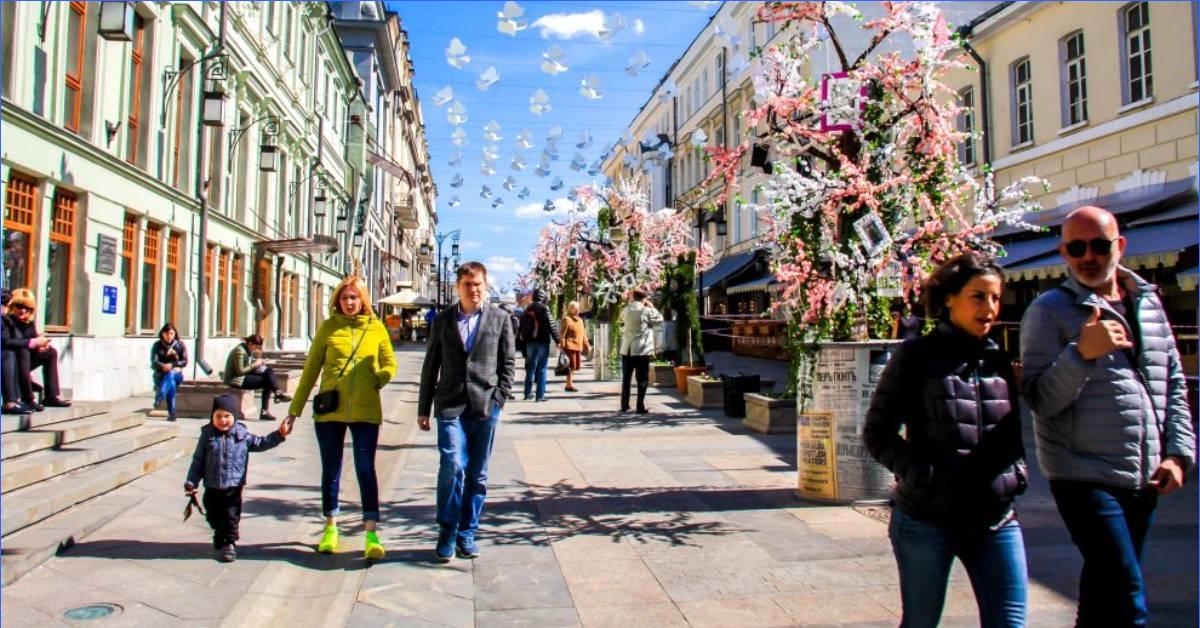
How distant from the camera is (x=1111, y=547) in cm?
285

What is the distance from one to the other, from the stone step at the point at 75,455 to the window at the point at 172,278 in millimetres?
8033

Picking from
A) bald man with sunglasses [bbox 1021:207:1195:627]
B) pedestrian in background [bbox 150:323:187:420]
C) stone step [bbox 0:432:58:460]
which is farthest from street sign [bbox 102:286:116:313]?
bald man with sunglasses [bbox 1021:207:1195:627]

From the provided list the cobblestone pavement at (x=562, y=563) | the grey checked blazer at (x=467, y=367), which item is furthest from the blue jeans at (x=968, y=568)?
the grey checked blazer at (x=467, y=367)

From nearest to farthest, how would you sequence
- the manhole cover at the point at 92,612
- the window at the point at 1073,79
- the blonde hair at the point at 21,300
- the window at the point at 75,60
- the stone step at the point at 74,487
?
1. the manhole cover at the point at 92,612
2. the stone step at the point at 74,487
3. the blonde hair at the point at 21,300
4. the window at the point at 75,60
5. the window at the point at 1073,79

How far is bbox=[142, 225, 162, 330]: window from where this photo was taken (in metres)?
15.5

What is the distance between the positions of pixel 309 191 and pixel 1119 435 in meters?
28.8

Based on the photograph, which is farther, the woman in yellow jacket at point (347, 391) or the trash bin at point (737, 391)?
the trash bin at point (737, 391)

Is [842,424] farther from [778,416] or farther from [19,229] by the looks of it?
[19,229]

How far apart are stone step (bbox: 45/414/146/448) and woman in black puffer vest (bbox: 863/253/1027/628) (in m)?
7.37

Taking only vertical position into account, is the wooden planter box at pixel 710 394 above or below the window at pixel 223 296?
below

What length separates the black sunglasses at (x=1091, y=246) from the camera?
300cm

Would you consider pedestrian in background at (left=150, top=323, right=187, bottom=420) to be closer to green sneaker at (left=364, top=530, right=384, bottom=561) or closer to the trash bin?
the trash bin

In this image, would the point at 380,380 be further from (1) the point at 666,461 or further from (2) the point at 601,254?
(2) the point at 601,254

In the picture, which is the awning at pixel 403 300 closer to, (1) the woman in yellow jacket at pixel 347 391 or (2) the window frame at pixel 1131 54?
(2) the window frame at pixel 1131 54
